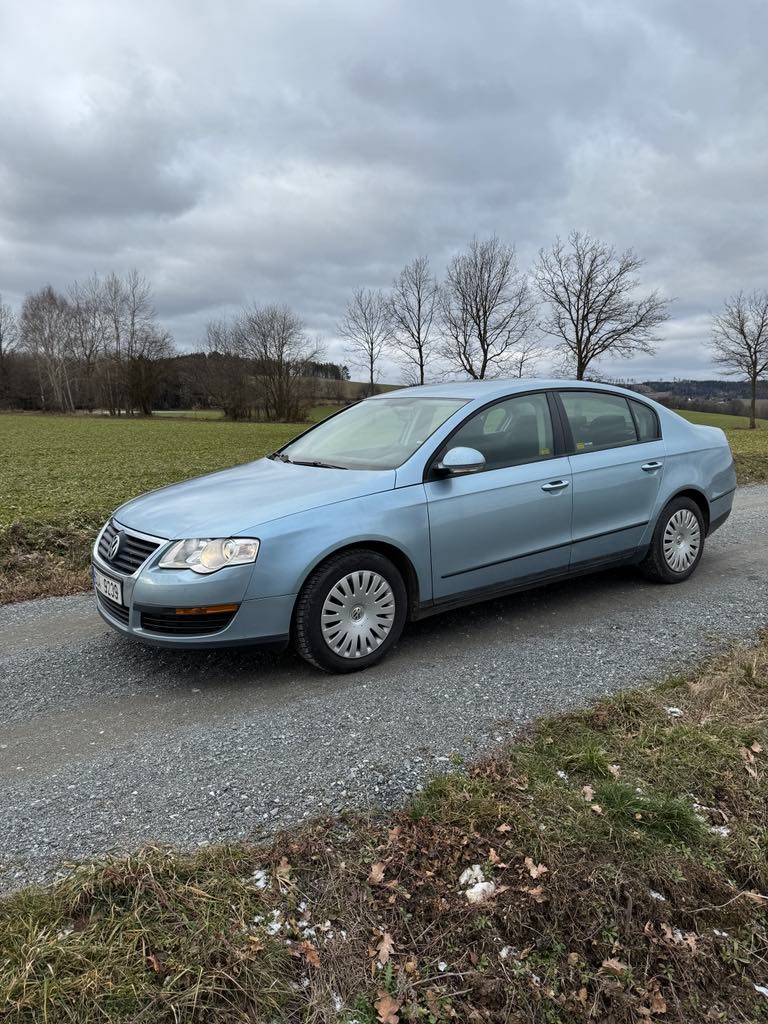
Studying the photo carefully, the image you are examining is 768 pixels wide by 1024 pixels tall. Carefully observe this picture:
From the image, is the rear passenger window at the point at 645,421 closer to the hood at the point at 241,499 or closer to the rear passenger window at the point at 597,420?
the rear passenger window at the point at 597,420

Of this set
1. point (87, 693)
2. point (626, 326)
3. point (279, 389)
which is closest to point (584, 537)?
point (87, 693)

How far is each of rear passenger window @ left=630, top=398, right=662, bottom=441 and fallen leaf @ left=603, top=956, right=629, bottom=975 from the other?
12.9 ft

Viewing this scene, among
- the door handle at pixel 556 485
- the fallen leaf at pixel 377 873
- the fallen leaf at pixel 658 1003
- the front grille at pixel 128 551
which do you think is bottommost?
the fallen leaf at pixel 658 1003

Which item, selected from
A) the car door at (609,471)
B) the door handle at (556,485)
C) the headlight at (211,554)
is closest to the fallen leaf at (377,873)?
the headlight at (211,554)

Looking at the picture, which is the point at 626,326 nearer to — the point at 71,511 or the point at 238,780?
the point at 71,511

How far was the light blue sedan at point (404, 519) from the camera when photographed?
11.1ft

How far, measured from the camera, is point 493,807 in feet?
7.73

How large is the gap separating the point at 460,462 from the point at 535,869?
2.26 metres

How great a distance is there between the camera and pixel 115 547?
3.71 metres

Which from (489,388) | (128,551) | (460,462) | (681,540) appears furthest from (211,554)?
(681,540)

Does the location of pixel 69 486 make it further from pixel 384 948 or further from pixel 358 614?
pixel 384 948

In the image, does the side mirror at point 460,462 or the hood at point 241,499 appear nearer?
the hood at point 241,499

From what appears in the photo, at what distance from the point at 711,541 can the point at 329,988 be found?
6.03m

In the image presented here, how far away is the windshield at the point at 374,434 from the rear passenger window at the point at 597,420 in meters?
0.91
